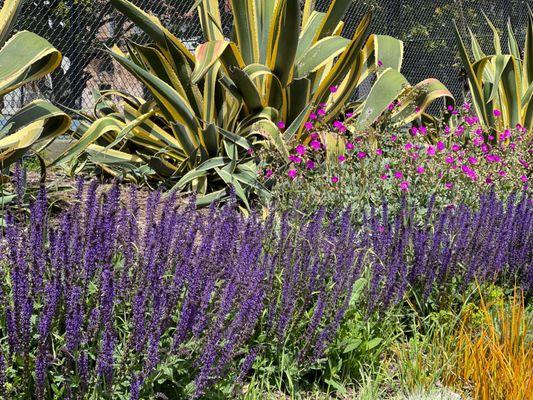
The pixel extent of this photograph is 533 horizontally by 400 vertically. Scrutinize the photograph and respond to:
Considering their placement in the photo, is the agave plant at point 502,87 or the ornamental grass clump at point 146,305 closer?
the ornamental grass clump at point 146,305

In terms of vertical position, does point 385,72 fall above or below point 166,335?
above

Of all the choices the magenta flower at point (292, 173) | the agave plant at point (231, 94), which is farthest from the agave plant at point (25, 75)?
the magenta flower at point (292, 173)

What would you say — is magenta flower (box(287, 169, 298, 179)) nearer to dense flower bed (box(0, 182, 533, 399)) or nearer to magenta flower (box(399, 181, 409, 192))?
magenta flower (box(399, 181, 409, 192))

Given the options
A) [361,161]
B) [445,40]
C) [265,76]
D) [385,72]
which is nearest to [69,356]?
[361,161]

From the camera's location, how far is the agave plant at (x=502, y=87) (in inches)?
296

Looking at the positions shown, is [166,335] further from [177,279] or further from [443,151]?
[443,151]

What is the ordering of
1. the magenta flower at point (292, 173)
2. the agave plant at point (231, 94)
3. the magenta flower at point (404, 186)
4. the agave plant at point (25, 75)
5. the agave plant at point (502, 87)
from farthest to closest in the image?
1. the agave plant at point (502, 87)
2. the agave plant at point (231, 94)
3. the magenta flower at point (292, 173)
4. the magenta flower at point (404, 186)
5. the agave plant at point (25, 75)

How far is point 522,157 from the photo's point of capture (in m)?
6.16

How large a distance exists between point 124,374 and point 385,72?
451 centimetres

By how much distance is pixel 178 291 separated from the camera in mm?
2494

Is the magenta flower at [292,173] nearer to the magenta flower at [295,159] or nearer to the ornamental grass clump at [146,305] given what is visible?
the magenta flower at [295,159]

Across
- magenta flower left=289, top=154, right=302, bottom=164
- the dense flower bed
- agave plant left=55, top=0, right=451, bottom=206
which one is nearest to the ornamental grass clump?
the dense flower bed

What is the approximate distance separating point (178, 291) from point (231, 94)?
3.47 meters

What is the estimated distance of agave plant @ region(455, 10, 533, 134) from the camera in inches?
296
